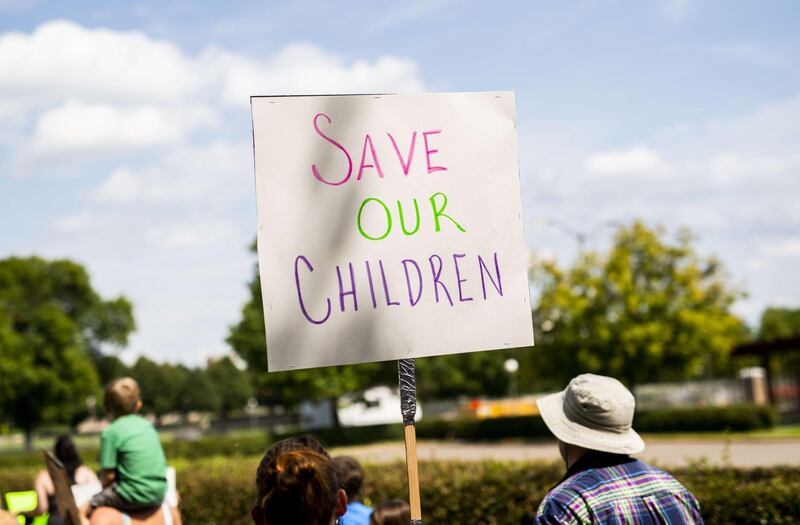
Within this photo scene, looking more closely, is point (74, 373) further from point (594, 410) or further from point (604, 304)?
point (594, 410)

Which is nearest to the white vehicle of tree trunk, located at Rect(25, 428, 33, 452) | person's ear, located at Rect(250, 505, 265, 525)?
tree trunk, located at Rect(25, 428, 33, 452)

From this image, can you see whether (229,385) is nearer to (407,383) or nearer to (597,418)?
(407,383)

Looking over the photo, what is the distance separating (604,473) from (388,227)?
1.29 m

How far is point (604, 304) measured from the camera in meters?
35.6

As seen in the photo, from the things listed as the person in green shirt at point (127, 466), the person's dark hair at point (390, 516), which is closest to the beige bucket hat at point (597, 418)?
the person's dark hair at point (390, 516)

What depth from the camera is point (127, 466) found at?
197 inches

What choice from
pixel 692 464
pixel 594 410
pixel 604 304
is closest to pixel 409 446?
pixel 594 410

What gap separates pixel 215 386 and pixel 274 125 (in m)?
116

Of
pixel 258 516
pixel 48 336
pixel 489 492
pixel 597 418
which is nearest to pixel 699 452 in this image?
pixel 489 492

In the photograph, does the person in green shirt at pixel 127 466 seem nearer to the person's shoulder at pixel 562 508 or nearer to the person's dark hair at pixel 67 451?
the person's dark hair at pixel 67 451

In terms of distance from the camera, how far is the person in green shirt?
500cm

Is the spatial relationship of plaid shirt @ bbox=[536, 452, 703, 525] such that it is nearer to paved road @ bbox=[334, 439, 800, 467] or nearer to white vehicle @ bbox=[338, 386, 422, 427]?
paved road @ bbox=[334, 439, 800, 467]

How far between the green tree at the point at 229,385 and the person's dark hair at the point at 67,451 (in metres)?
111

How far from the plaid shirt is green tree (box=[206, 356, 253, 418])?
116 metres
